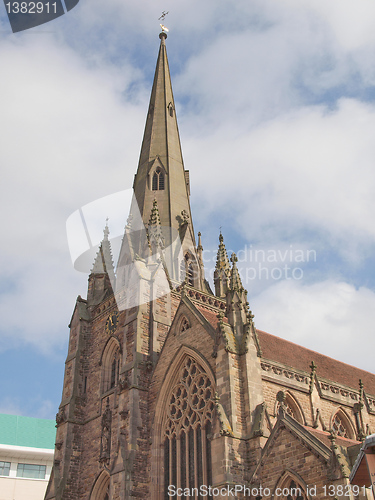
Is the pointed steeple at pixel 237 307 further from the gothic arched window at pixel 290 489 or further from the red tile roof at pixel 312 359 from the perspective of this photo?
the gothic arched window at pixel 290 489

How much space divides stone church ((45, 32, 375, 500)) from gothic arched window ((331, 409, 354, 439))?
54 mm

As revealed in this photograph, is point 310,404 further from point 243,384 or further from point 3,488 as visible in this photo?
point 3,488

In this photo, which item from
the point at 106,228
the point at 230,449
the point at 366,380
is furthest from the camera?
the point at 106,228

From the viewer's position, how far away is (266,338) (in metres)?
24.1

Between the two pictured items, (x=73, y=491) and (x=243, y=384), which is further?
(x=73, y=491)

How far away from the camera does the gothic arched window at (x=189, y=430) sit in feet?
58.6

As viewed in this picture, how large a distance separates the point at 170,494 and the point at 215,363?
4.61 meters

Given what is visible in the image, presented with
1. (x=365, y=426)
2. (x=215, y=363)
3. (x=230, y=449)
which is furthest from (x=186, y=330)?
(x=365, y=426)

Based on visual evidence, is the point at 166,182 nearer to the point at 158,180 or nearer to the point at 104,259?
the point at 158,180

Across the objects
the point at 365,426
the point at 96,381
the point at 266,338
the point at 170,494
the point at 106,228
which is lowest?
the point at 170,494

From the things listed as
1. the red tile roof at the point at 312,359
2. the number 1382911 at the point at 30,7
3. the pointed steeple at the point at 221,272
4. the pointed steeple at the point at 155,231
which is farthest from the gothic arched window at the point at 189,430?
the number 1382911 at the point at 30,7

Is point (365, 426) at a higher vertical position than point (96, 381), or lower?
lower

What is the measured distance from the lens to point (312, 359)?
24.8 m

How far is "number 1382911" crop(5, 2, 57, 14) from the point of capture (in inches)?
230
